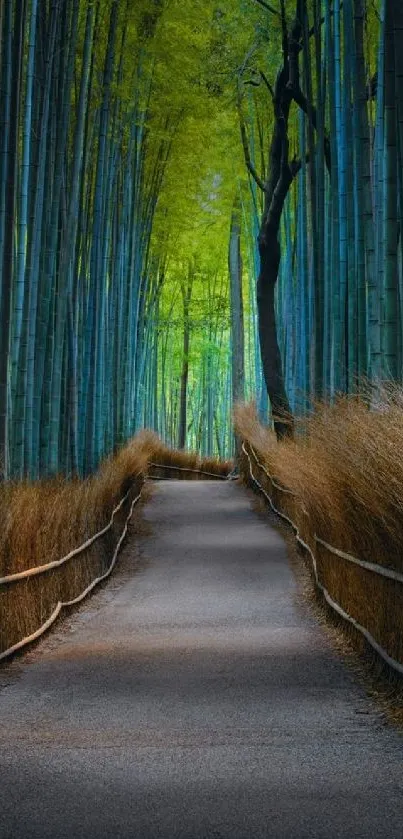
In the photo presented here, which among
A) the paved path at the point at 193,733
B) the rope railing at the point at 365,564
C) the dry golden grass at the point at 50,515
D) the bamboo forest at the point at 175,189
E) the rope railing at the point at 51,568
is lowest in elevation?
the paved path at the point at 193,733

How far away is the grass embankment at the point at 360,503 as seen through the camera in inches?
155

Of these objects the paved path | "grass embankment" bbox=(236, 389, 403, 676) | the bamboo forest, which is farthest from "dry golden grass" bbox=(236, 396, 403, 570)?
the bamboo forest

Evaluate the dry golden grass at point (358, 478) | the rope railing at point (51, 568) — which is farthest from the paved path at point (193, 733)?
the dry golden grass at point (358, 478)

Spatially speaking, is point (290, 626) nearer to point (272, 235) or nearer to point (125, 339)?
point (272, 235)

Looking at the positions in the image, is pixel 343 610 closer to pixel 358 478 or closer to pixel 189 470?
pixel 358 478

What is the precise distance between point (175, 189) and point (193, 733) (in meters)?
13.7

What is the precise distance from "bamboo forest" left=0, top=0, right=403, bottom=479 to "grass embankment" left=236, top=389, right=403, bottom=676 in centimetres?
78

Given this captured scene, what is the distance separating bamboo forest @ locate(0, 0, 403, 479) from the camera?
268 inches

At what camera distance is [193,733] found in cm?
323

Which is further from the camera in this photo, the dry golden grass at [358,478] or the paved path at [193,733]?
the dry golden grass at [358,478]

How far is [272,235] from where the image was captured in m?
12.1

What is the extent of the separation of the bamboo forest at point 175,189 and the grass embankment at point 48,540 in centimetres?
44

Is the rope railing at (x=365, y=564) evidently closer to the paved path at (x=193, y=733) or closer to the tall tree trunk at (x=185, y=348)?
the paved path at (x=193, y=733)

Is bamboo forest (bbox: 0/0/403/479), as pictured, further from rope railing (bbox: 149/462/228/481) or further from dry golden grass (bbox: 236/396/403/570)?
rope railing (bbox: 149/462/228/481)
